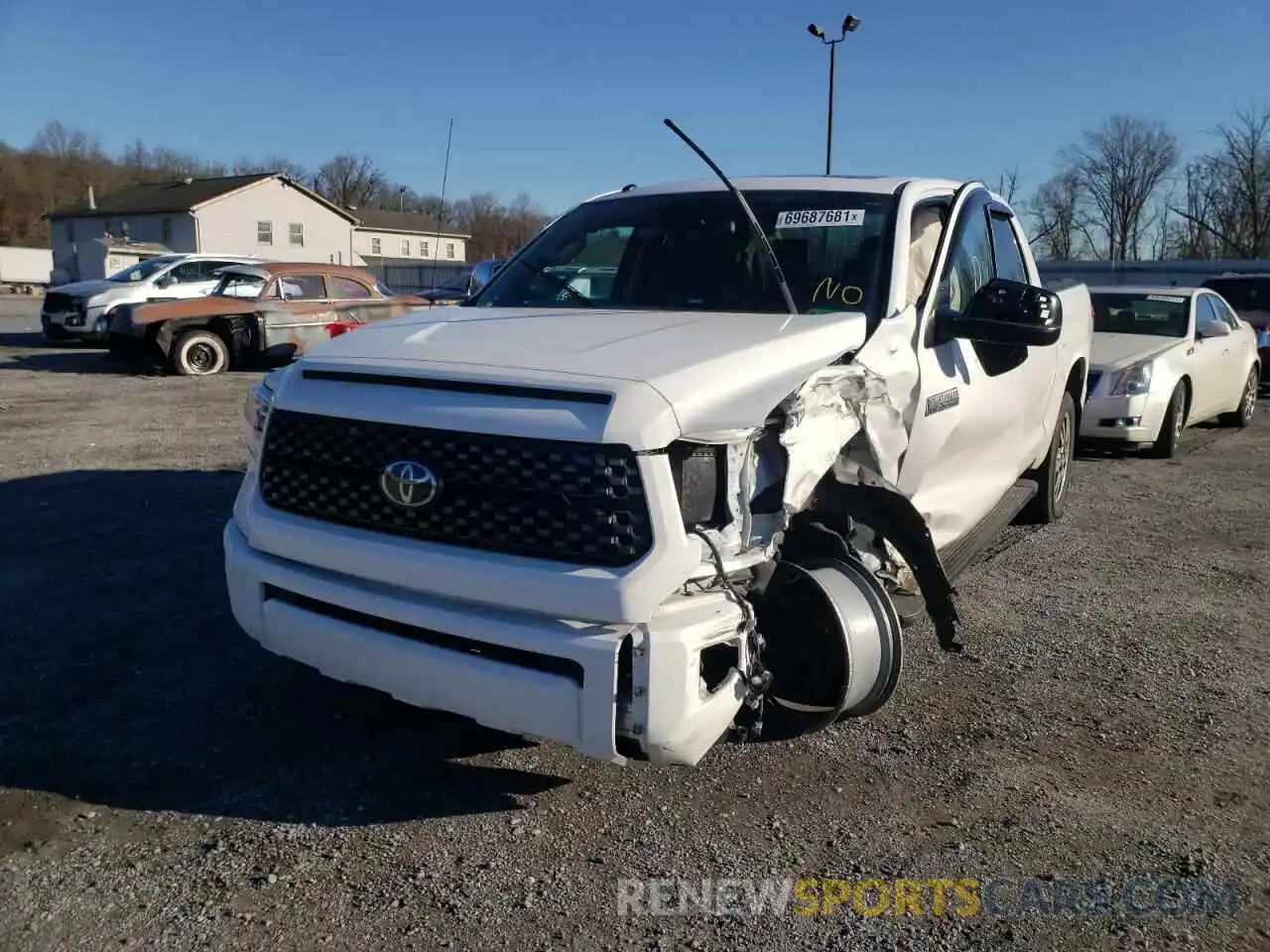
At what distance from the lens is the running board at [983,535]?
435 centimetres

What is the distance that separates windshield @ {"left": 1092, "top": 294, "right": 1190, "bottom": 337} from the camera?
33.7 feet

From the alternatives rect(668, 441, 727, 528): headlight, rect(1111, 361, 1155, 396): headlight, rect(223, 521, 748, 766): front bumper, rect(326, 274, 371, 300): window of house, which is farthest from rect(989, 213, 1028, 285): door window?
rect(326, 274, 371, 300): window of house

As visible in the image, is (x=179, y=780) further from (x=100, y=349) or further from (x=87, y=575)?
(x=100, y=349)

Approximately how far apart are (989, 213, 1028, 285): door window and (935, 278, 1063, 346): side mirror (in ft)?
4.39

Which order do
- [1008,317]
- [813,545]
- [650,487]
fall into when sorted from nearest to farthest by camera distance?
[650,487], [813,545], [1008,317]

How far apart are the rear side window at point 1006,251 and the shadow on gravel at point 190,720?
3.41m

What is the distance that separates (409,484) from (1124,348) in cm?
843

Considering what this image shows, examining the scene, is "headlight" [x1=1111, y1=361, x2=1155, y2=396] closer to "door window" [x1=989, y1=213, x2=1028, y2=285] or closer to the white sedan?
the white sedan

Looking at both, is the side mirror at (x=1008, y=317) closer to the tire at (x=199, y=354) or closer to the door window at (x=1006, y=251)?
the door window at (x=1006, y=251)

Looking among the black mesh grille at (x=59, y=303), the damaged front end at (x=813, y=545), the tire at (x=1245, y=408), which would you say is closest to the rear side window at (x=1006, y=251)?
the damaged front end at (x=813, y=545)

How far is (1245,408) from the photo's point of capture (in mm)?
12070

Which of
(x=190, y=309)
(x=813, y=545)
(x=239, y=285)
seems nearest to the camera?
(x=813, y=545)

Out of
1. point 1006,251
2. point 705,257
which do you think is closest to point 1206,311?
point 1006,251

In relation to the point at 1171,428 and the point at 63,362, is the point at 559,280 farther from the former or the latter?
the point at 63,362
